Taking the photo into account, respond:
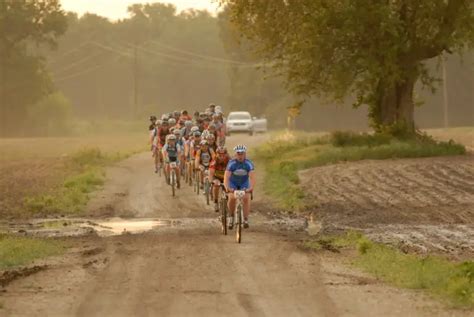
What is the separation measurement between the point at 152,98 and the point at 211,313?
13637 centimetres

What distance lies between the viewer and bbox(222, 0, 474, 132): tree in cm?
4034

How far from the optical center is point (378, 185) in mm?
32906

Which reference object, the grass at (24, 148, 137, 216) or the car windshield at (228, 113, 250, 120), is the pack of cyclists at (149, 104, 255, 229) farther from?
the car windshield at (228, 113, 250, 120)

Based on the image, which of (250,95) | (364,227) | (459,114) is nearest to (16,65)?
(250,95)

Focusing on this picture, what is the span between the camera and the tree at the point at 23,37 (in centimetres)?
8994

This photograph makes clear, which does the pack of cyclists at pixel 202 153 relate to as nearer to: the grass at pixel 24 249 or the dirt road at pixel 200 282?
the dirt road at pixel 200 282

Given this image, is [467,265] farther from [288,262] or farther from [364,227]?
[364,227]

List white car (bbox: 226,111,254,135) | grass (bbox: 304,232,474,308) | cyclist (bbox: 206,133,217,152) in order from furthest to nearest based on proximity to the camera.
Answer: white car (bbox: 226,111,254,135), cyclist (bbox: 206,133,217,152), grass (bbox: 304,232,474,308)

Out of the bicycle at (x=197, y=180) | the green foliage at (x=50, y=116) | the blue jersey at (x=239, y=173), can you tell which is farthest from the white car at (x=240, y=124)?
the blue jersey at (x=239, y=173)

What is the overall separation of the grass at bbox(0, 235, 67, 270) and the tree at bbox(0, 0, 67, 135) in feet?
229

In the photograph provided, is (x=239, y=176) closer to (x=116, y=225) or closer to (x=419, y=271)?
(x=116, y=225)

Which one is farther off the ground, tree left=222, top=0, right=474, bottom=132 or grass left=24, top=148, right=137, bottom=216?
tree left=222, top=0, right=474, bottom=132

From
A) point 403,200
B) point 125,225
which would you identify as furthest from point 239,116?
point 125,225

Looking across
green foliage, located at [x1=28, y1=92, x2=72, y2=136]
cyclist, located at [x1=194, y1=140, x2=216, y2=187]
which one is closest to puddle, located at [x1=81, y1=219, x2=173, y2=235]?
cyclist, located at [x1=194, y1=140, x2=216, y2=187]
